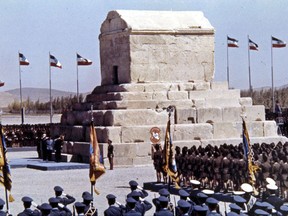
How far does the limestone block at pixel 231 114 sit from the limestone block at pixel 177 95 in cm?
146

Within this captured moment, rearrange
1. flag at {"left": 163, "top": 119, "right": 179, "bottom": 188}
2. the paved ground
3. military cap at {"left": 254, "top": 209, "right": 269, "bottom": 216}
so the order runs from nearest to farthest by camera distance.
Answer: military cap at {"left": 254, "top": 209, "right": 269, "bottom": 216} < flag at {"left": 163, "top": 119, "right": 179, "bottom": 188} < the paved ground

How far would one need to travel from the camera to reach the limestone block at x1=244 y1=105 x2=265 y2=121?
91.8 feet

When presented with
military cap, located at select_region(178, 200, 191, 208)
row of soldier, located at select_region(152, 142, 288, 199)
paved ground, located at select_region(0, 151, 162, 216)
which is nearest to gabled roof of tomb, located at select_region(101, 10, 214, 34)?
paved ground, located at select_region(0, 151, 162, 216)

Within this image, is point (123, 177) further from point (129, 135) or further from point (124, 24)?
point (124, 24)

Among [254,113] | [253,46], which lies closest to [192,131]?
[254,113]

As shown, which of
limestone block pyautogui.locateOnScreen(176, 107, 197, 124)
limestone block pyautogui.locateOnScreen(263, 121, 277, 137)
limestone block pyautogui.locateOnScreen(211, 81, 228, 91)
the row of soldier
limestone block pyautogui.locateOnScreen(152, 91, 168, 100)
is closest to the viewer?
the row of soldier

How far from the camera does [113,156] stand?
25.0 m

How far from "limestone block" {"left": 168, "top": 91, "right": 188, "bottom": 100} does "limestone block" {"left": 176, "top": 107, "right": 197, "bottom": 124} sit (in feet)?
2.31

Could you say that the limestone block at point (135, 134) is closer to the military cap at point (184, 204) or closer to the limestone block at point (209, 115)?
the limestone block at point (209, 115)

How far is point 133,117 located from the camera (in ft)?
86.1

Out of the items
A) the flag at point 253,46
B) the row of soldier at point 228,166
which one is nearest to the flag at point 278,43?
the flag at point 253,46

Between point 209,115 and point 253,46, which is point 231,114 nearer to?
point 209,115

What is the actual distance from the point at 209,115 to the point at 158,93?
1972 mm

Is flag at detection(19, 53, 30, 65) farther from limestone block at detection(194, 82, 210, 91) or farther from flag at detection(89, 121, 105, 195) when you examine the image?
flag at detection(89, 121, 105, 195)
